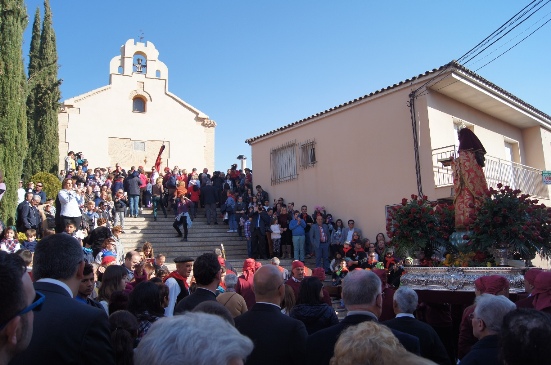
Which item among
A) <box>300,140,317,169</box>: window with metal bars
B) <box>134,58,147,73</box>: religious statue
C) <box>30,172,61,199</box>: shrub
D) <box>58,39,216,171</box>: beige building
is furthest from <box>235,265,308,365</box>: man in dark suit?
<box>134,58,147,73</box>: religious statue

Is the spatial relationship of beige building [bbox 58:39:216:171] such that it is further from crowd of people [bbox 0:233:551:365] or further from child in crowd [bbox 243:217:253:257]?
crowd of people [bbox 0:233:551:365]

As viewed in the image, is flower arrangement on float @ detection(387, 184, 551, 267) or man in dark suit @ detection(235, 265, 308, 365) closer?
man in dark suit @ detection(235, 265, 308, 365)

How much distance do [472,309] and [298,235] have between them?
11.8 metres

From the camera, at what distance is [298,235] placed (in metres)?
16.4

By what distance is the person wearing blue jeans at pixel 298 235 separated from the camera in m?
16.4

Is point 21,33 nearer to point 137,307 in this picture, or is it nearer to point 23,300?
point 137,307

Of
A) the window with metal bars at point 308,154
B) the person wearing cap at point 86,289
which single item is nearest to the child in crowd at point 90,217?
the window with metal bars at point 308,154

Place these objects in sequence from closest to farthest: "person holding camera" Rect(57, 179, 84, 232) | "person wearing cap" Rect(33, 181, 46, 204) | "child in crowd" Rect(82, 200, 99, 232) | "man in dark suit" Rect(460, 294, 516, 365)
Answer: "man in dark suit" Rect(460, 294, 516, 365)
"person holding camera" Rect(57, 179, 84, 232)
"child in crowd" Rect(82, 200, 99, 232)
"person wearing cap" Rect(33, 181, 46, 204)

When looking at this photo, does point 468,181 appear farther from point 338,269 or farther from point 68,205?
point 68,205

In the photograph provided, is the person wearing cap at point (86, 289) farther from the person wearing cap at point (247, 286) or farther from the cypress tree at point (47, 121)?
the cypress tree at point (47, 121)

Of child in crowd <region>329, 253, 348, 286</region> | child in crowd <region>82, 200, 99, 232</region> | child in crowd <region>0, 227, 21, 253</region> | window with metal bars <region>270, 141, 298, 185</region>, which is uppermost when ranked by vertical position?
window with metal bars <region>270, 141, 298, 185</region>

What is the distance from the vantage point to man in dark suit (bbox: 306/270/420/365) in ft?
11.6

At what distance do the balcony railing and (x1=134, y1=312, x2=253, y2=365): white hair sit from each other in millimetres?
13448

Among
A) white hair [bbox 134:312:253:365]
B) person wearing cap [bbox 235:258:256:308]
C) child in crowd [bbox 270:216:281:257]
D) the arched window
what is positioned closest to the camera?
white hair [bbox 134:312:253:365]
